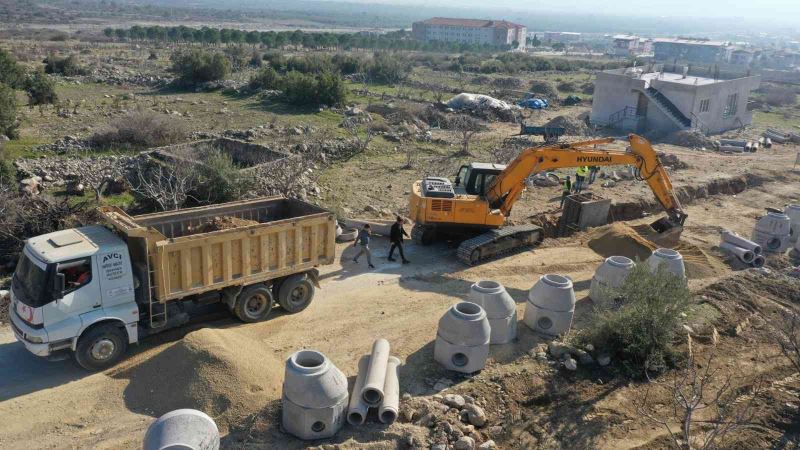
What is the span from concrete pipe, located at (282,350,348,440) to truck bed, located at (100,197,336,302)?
3.15 m

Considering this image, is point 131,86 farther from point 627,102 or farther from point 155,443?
point 155,443

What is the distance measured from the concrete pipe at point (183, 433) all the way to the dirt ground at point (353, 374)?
950mm

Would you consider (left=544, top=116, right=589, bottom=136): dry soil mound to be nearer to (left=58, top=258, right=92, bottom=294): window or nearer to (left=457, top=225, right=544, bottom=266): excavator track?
(left=457, top=225, right=544, bottom=266): excavator track

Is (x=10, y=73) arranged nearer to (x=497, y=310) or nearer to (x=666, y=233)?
(x=497, y=310)

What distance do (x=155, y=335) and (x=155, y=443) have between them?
14.6ft

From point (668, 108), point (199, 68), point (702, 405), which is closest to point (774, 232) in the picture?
point (702, 405)

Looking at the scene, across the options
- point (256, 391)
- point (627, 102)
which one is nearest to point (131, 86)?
point (627, 102)

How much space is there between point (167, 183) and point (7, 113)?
35.2 ft

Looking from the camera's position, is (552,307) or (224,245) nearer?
(224,245)

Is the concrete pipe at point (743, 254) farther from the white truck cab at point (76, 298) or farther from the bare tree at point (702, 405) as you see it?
the white truck cab at point (76, 298)

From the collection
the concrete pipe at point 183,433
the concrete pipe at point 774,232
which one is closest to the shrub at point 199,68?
the concrete pipe at point 774,232

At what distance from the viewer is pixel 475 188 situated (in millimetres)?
16656

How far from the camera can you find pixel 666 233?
1736 centimetres

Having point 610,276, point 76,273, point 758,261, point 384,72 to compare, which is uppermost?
point 384,72
